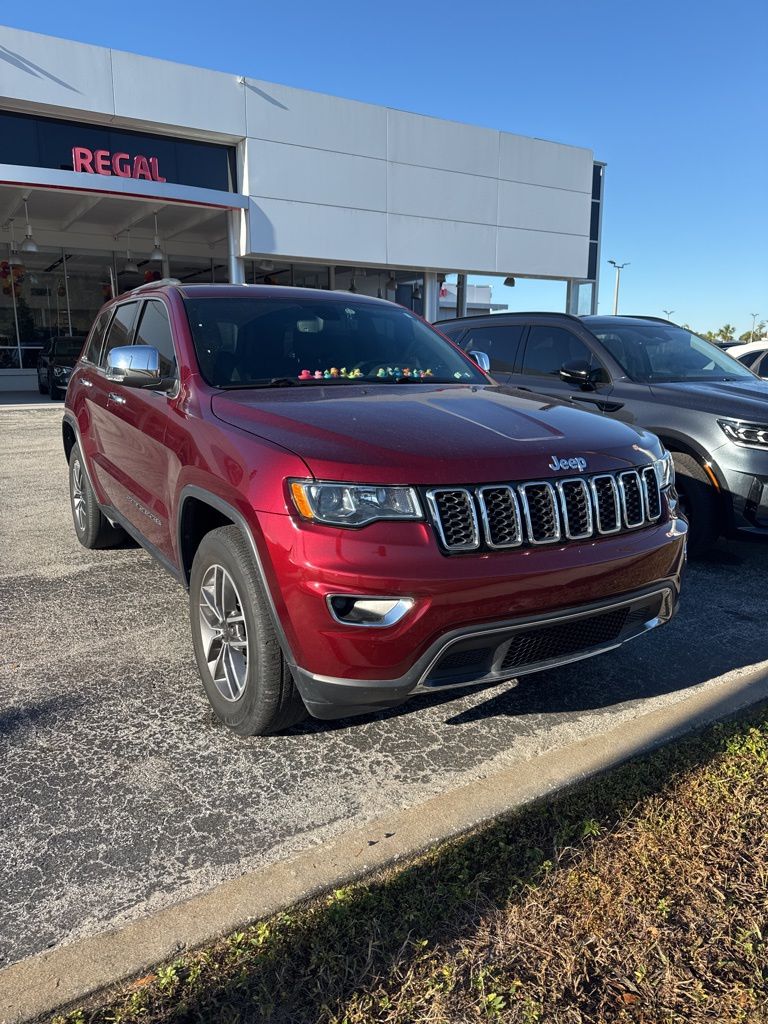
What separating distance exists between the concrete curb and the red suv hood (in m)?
1.10

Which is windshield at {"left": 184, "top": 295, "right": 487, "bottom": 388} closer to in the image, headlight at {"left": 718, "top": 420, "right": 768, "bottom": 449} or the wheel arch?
the wheel arch

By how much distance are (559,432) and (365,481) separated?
0.93 metres

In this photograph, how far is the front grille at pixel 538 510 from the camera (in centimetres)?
257

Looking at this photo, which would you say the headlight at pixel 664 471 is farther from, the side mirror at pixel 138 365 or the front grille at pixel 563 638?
the side mirror at pixel 138 365

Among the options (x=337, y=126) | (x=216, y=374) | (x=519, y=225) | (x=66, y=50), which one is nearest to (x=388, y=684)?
(x=216, y=374)

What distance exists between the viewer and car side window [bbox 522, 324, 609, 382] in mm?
6328

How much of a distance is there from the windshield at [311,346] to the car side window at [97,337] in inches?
68.2

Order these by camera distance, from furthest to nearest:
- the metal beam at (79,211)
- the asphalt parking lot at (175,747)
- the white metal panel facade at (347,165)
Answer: the metal beam at (79,211) → the white metal panel facade at (347,165) → the asphalt parking lot at (175,747)

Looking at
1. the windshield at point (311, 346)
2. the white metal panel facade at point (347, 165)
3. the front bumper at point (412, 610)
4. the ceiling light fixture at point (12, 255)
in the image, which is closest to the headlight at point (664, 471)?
the front bumper at point (412, 610)

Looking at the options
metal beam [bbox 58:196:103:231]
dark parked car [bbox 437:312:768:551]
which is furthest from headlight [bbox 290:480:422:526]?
metal beam [bbox 58:196:103:231]

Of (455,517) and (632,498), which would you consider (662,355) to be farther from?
(455,517)

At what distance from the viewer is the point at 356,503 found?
2.52 meters

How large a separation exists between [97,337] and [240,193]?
14999 mm

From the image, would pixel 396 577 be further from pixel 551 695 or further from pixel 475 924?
pixel 551 695
